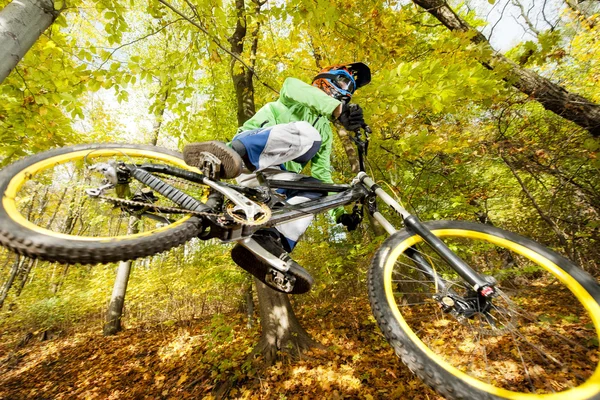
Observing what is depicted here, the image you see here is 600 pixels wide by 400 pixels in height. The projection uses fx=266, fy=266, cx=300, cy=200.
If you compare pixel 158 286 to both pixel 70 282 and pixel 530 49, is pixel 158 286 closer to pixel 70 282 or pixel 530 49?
pixel 70 282

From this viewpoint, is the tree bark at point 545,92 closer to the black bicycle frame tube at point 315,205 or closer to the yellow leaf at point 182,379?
the black bicycle frame tube at point 315,205

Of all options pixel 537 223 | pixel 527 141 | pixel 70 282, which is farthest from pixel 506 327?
pixel 70 282

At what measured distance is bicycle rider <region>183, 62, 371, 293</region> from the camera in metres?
2.05

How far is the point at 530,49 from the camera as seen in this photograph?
3.83 metres

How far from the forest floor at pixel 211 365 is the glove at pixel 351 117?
3.68 metres

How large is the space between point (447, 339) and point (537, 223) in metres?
3.88

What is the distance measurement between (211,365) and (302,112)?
16.1ft

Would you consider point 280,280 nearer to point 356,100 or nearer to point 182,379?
point 356,100

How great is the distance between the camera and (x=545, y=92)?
4211mm

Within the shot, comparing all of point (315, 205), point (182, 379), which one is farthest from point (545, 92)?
point (182, 379)

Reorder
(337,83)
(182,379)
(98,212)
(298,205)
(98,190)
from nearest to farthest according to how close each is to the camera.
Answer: (98,190) → (98,212) → (298,205) → (337,83) → (182,379)

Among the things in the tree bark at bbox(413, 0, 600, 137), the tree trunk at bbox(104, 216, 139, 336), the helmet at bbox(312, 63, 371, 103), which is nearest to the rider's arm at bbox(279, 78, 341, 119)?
the helmet at bbox(312, 63, 371, 103)

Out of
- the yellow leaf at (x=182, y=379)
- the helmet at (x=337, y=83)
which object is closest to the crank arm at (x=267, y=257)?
the helmet at (x=337, y=83)

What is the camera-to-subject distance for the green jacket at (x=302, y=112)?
213cm
